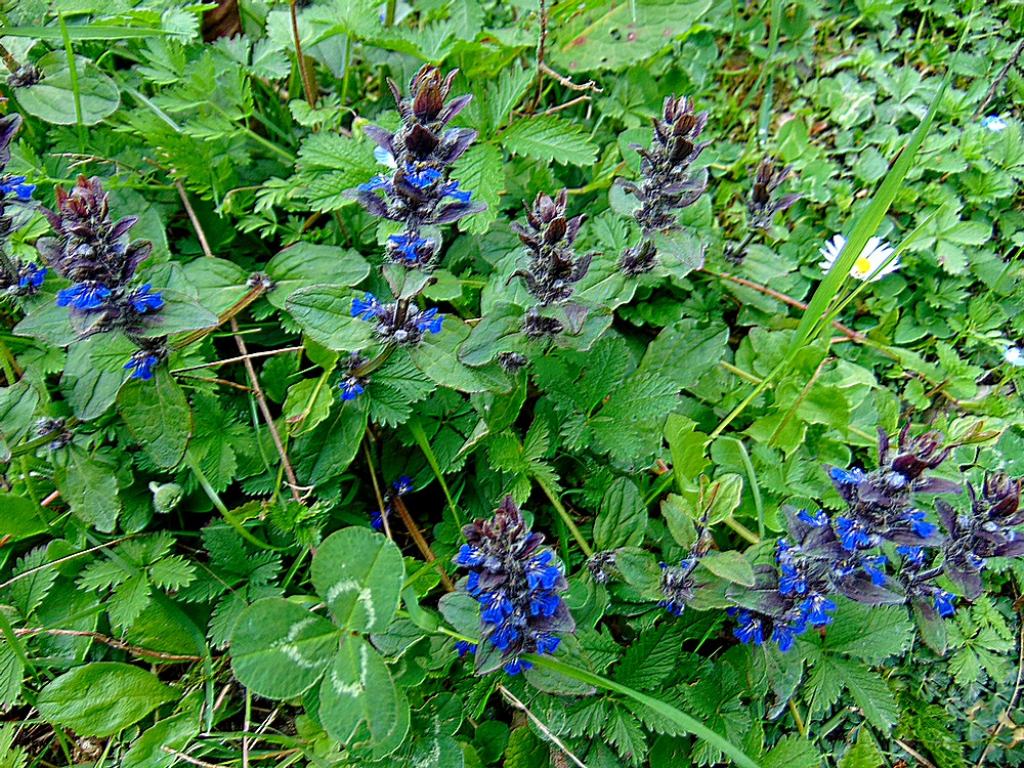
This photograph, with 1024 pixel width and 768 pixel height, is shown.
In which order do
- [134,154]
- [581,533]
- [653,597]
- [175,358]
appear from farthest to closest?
[134,154], [581,533], [175,358], [653,597]

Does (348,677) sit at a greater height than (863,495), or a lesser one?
lesser

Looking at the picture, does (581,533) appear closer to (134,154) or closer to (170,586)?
(170,586)

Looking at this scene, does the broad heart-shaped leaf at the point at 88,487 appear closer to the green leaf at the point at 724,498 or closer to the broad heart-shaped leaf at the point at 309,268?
the broad heart-shaped leaf at the point at 309,268

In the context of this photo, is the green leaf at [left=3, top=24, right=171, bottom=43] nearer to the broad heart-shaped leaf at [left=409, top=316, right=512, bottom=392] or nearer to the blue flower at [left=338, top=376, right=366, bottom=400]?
the blue flower at [left=338, top=376, right=366, bottom=400]

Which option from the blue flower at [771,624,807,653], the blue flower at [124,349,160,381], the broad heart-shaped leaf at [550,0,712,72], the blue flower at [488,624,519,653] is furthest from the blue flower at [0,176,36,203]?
the blue flower at [771,624,807,653]

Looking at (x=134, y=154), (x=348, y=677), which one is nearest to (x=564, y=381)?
(x=348, y=677)

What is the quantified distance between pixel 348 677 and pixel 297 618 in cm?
20

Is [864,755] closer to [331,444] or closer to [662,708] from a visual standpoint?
[662,708]

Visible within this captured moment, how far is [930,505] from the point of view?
252cm

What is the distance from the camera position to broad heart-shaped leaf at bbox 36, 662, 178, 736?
2.23m

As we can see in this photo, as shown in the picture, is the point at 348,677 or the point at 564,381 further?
the point at 564,381

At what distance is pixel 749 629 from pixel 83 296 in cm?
211

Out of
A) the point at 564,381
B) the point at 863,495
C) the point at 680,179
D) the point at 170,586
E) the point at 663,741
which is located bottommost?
the point at 663,741

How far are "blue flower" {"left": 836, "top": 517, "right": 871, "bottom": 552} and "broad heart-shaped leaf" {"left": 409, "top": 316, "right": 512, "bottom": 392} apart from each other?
101 cm
